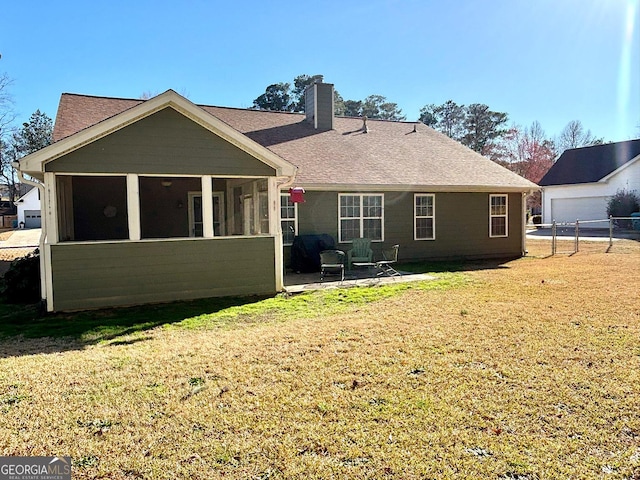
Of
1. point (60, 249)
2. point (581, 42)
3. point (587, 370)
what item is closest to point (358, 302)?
point (587, 370)

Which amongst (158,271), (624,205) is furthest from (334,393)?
(624,205)

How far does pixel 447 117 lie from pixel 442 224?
116 feet

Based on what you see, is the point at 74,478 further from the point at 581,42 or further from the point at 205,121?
the point at 581,42

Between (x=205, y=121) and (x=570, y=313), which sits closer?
(x=570, y=313)

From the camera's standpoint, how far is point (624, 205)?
1030 inches

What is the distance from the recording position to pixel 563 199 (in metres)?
30.8

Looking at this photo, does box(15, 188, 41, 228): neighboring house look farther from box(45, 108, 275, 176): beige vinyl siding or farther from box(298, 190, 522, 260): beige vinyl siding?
box(45, 108, 275, 176): beige vinyl siding

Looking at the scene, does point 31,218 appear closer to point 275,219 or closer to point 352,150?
point 352,150

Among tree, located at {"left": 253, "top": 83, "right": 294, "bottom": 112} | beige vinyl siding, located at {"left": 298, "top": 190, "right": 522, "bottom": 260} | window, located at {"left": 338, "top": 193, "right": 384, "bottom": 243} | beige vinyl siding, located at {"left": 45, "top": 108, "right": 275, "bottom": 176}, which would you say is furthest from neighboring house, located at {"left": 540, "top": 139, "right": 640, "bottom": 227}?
beige vinyl siding, located at {"left": 45, "top": 108, "right": 275, "bottom": 176}

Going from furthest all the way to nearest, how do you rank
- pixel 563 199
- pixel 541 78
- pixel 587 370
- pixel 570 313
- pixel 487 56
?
pixel 563 199 → pixel 541 78 → pixel 487 56 → pixel 570 313 → pixel 587 370

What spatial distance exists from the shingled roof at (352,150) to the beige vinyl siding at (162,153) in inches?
123

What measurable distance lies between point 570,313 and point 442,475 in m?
4.92

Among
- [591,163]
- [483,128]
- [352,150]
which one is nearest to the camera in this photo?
[352,150]

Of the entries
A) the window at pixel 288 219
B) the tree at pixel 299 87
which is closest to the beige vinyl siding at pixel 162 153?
the window at pixel 288 219
